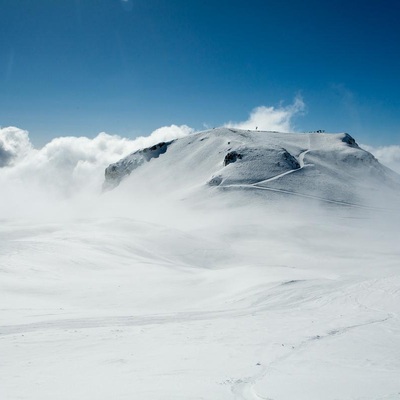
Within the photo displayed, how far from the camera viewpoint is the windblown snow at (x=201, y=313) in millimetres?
8234

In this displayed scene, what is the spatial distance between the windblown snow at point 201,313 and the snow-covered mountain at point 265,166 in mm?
25179

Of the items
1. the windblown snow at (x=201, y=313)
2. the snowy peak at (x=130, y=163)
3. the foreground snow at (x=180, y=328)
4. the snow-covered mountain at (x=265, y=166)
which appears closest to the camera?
the foreground snow at (x=180, y=328)

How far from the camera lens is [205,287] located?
22.6m

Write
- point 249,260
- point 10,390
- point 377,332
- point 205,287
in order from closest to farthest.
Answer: point 10,390
point 377,332
point 205,287
point 249,260

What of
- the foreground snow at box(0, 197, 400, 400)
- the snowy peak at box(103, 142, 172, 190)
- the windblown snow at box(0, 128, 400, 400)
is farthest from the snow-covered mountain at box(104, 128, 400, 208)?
the foreground snow at box(0, 197, 400, 400)

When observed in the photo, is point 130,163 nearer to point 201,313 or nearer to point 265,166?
point 265,166

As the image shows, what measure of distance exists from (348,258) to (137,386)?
1473 inches

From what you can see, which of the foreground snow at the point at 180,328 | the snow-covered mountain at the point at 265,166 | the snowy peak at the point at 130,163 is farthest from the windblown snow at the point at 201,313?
the snowy peak at the point at 130,163

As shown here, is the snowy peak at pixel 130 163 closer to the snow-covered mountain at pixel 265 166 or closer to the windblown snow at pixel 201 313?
the snow-covered mountain at pixel 265 166

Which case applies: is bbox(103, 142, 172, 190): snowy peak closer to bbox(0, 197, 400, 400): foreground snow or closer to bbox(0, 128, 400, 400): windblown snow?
bbox(0, 128, 400, 400): windblown snow

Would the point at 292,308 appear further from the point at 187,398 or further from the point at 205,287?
the point at 187,398

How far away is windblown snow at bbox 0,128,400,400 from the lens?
324 inches

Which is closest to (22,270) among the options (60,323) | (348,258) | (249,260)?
(60,323)

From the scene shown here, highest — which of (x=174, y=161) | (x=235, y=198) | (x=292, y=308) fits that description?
(x=174, y=161)
